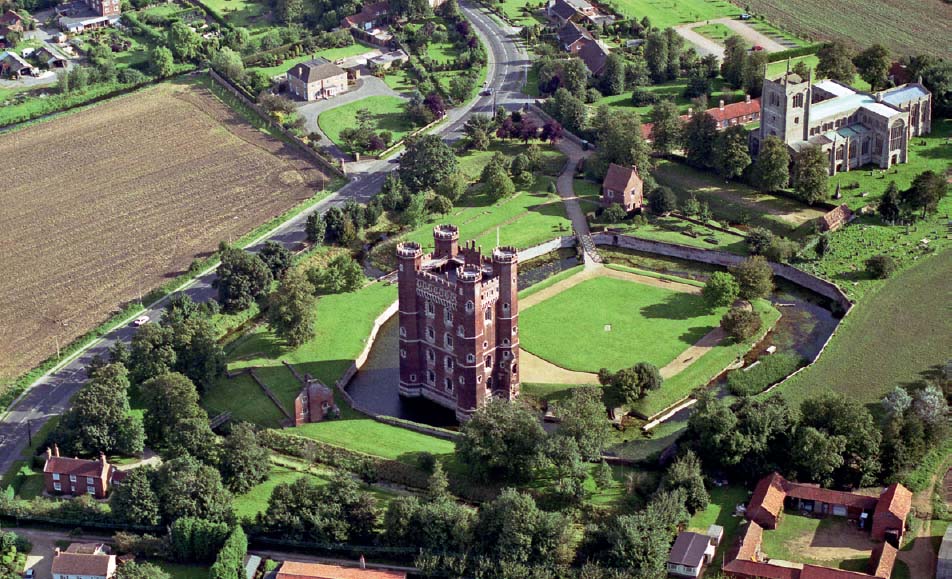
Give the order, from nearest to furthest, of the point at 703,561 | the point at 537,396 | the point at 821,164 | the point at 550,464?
1. the point at 703,561
2. the point at 550,464
3. the point at 537,396
4. the point at 821,164

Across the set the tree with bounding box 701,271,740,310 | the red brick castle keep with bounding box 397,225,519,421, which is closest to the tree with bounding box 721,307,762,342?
the tree with bounding box 701,271,740,310

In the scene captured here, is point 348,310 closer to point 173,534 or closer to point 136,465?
point 136,465

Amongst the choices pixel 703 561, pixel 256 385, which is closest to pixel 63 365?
pixel 256 385

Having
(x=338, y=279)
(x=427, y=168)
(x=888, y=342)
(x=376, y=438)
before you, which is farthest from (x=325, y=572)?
(x=427, y=168)

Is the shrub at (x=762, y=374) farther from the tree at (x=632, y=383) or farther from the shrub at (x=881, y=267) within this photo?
the shrub at (x=881, y=267)

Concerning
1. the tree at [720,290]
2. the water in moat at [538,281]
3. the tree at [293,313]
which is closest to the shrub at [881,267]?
the water in moat at [538,281]

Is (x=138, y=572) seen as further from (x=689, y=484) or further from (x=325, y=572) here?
(x=689, y=484)
